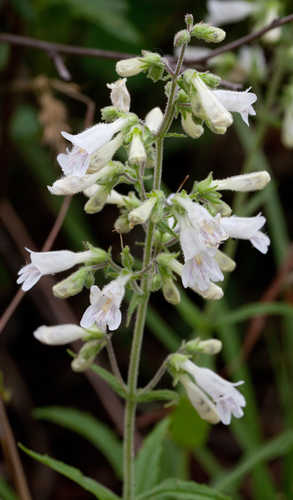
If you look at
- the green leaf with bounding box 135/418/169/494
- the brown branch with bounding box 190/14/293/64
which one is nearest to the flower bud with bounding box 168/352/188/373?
the green leaf with bounding box 135/418/169/494

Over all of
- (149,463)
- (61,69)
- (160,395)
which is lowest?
(149,463)

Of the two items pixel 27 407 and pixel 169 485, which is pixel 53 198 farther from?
pixel 169 485

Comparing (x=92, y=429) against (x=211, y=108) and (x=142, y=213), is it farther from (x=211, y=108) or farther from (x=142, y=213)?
(x=211, y=108)

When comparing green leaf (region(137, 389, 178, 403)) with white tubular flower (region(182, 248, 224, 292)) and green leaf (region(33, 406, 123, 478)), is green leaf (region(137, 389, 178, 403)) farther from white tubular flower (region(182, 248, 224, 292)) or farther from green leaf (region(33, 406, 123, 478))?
green leaf (region(33, 406, 123, 478))

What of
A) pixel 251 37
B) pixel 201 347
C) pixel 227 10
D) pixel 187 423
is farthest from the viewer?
pixel 227 10

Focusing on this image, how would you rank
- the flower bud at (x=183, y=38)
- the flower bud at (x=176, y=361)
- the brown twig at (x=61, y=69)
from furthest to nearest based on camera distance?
1. the brown twig at (x=61, y=69)
2. the flower bud at (x=176, y=361)
3. the flower bud at (x=183, y=38)

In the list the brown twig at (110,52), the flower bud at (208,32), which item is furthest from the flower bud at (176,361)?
the brown twig at (110,52)

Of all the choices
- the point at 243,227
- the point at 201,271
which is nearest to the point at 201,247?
the point at 201,271

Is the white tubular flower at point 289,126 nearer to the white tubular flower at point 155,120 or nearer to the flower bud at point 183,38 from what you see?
the white tubular flower at point 155,120
